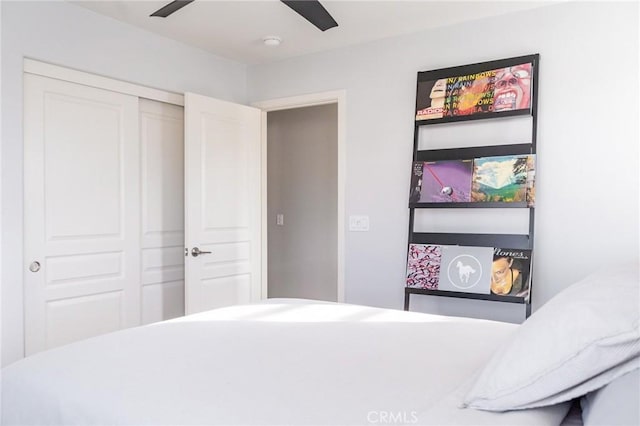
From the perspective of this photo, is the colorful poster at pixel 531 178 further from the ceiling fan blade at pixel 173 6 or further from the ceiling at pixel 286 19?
the ceiling fan blade at pixel 173 6

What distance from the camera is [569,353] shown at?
0.90 metres

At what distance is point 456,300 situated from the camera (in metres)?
3.15

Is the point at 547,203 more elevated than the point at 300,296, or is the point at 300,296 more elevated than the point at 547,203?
the point at 547,203

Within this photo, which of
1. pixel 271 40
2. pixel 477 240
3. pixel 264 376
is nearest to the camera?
pixel 264 376

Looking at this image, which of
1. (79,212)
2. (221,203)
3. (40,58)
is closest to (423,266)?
(221,203)

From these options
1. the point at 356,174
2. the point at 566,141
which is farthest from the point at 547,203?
the point at 356,174

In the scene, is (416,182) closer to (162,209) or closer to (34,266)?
(162,209)

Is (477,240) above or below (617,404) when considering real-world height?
above

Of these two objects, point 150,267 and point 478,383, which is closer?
point 478,383

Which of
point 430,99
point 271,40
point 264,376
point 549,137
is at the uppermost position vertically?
point 271,40

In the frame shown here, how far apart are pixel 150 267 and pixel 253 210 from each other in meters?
0.96

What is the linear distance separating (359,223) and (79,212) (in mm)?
1878

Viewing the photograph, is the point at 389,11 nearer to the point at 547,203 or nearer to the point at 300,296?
A: the point at 547,203

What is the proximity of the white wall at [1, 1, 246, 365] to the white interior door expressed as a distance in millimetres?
417
